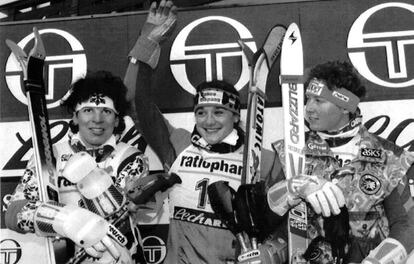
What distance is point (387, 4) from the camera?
3.33 meters

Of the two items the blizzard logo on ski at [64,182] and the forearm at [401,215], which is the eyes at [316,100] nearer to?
the forearm at [401,215]

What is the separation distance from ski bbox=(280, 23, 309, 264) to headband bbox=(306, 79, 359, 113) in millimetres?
150

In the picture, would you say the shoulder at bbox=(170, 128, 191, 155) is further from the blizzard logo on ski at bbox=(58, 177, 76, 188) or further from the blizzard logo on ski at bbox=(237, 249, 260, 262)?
the blizzard logo on ski at bbox=(237, 249, 260, 262)

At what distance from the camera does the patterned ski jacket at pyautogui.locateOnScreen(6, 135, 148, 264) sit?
2.44m


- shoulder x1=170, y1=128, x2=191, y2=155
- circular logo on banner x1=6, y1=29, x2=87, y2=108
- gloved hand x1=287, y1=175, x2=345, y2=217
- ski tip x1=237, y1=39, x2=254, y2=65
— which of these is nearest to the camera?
gloved hand x1=287, y1=175, x2=345, y2=217

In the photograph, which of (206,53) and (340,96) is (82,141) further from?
(340,96)

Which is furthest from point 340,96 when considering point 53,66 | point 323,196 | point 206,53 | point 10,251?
point 10,251

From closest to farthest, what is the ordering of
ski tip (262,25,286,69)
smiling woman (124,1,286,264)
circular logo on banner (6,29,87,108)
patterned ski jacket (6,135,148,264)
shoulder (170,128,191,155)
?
→ patterned ski jacket (6,135,148,264), smiling woman (124,1,286,264), shoulder (170,128,191,155), ski tip (262,25,286,69), circular logo on banner (6,29,87,108)

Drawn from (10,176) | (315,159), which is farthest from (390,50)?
(10,176)

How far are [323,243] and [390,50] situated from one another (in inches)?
55.9

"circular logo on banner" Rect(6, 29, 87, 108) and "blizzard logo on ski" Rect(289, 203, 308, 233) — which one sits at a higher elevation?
"circular logo on banner" Rect(6, 29, 87, 108)

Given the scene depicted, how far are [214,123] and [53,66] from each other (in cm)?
130

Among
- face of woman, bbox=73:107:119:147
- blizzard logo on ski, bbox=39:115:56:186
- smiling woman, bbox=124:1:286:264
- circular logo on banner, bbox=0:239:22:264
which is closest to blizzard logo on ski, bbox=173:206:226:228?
smiling woman, bbox=124:1:286:264

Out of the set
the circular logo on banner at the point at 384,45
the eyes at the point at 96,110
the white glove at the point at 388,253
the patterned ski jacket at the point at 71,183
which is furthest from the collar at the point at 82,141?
the circular logo on banner at the point at 384,45
